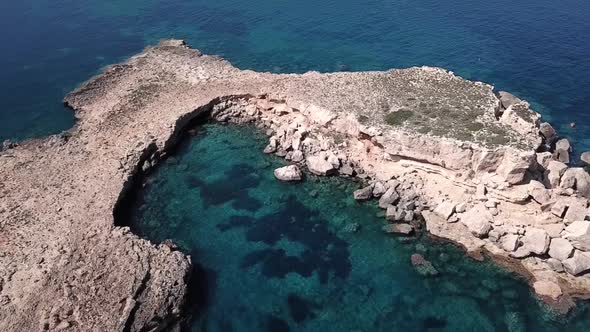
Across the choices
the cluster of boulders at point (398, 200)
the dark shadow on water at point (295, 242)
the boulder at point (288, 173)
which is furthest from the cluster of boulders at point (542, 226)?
the boulder at point (288, 173)

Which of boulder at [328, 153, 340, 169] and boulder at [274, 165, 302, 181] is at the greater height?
boulder at [328, 153, 340, 169]

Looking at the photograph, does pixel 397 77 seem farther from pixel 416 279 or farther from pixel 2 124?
pixel 2 124

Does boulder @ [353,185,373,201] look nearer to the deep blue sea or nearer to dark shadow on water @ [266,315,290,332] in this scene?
the deep blue sea

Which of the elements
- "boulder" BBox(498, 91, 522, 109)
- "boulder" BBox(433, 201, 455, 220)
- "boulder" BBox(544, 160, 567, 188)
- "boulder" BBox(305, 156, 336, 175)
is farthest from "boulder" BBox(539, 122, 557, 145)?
"boulder" BBox(305, 156, 336, 175)

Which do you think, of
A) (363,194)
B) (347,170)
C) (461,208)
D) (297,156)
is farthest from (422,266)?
(297,156)

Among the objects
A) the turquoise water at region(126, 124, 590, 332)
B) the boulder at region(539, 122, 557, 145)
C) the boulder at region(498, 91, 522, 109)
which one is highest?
the boulder at region(498, 91, 522, 109)

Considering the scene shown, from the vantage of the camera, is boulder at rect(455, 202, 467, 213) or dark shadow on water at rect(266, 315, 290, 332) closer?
dark shadow on water at rect(266, 315, 290, 332)

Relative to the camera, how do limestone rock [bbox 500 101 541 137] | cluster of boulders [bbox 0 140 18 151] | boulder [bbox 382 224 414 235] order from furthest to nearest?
cluster of boulders [bbox 0 140 18 151] < limestone rock [bbox 500 101 541 137] < boulder [bbox 382 224 414 235]

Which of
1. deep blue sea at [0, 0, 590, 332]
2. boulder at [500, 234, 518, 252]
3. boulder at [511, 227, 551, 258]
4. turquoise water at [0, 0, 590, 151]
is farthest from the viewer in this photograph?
turquoise water at [0, 0, 590, 151]
